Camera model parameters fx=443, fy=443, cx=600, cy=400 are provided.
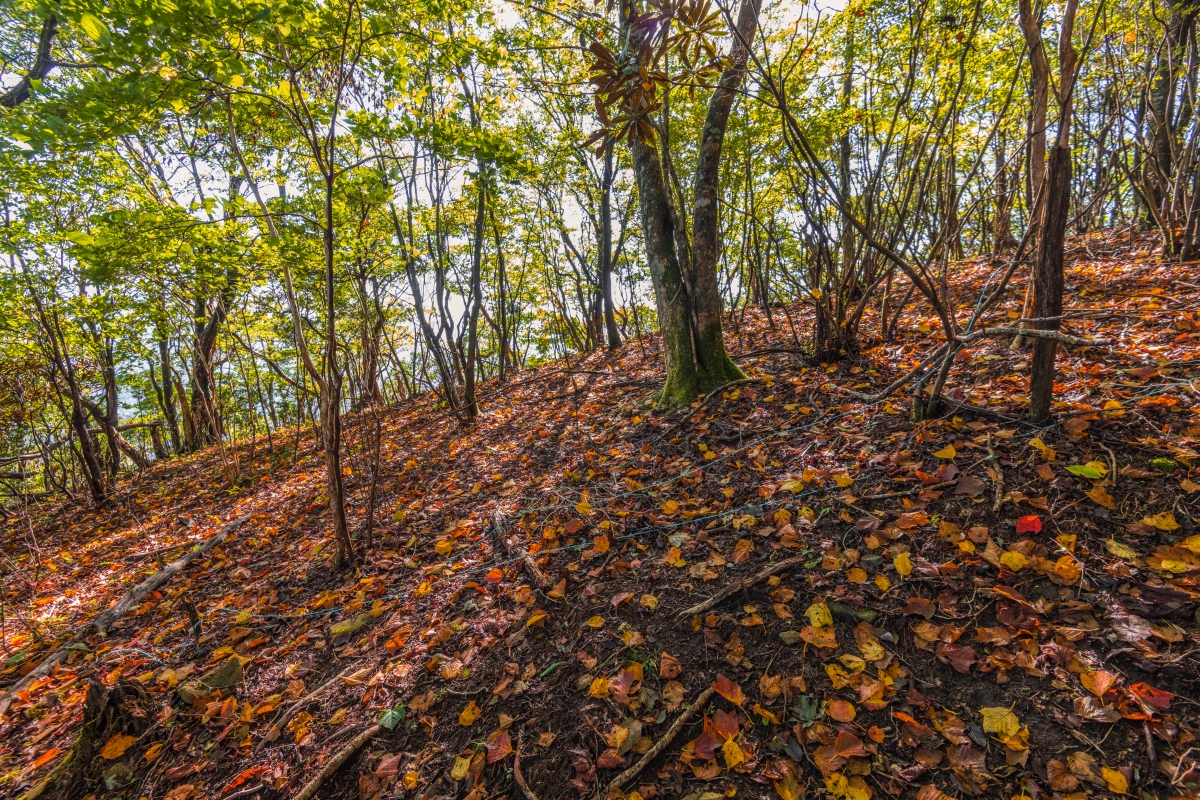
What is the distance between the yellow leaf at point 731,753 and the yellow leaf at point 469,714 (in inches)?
40.6

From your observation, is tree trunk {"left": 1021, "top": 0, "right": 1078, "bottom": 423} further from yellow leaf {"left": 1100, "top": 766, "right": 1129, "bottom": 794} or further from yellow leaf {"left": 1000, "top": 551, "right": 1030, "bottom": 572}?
yellow leaf {"left": 1100, "top": 766, "right": 1129, "bottom": 794}

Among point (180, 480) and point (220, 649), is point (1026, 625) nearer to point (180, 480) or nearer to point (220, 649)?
point (220, 649)

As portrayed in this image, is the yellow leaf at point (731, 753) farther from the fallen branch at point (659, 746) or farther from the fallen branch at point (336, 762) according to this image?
the fallen branch at point (336, 762)

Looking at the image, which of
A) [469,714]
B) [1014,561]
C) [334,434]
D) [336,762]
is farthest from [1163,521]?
[334,434]

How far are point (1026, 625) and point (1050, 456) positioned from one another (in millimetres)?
966

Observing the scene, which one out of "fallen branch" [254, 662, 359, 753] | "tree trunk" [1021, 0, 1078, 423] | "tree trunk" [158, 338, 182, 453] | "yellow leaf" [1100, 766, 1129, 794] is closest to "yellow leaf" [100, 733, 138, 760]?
"fallen branch" [254, 662, 359, 753]

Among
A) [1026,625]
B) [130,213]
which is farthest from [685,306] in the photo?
[130,213]

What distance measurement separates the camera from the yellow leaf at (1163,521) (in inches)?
66.1

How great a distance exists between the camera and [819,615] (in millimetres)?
→ 1838

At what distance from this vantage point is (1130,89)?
4.97 m

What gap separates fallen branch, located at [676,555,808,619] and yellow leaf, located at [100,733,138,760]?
8.75ft

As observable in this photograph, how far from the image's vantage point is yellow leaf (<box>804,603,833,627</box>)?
181cm

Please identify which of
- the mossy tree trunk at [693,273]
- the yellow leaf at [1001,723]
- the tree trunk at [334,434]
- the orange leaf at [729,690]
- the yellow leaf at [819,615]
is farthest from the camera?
the mossy tree trunk at [693,273]

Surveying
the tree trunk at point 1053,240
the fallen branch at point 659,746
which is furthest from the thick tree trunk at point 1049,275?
the fallen branch at point 659,746
